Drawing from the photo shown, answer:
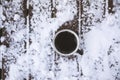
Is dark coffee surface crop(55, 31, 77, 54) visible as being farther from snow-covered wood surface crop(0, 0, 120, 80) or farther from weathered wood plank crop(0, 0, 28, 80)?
weathered wood plank crop(0, 0, 28, 80)

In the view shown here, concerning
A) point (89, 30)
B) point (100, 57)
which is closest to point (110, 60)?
point (100, 57)

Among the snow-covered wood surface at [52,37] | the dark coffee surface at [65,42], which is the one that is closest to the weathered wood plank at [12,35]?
the snow-covered wood surface at [52,37]

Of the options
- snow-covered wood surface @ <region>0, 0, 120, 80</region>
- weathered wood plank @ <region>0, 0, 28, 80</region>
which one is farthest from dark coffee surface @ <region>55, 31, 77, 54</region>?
weathered wood plank @ <region>0, 0, 28, 80</region>

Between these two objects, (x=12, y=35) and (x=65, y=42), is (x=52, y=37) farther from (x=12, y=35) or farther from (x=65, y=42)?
(x=12, y=35)

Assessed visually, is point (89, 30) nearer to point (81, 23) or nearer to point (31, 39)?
point (81, 23)

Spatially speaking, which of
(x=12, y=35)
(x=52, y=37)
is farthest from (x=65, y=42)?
(x=12, y=35)
